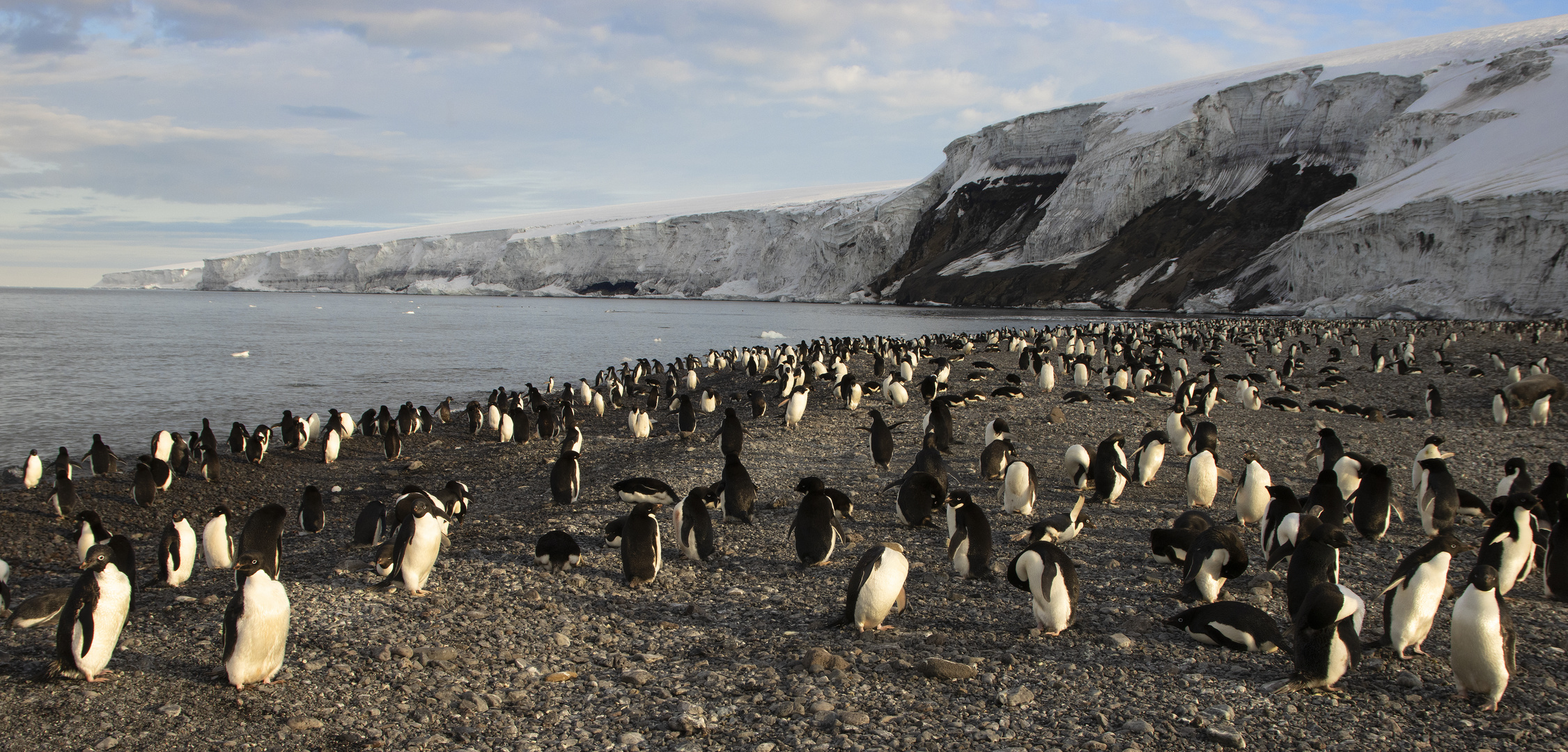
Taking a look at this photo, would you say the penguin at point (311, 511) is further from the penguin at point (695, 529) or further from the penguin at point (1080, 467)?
the penguin at point (1080, 467)

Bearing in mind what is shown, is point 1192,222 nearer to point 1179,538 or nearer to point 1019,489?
point 1019,489

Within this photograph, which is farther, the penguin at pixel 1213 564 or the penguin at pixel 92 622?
the penguin at pixel 1213 564

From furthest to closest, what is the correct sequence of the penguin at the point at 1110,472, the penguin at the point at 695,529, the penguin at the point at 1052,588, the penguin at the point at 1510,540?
the penguin at the point at 1110,472
the penguin at the point at 695,529
the penguin at the point at 1510,540
the penguin at the point at 1052,588

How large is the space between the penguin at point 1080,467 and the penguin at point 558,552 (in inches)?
201

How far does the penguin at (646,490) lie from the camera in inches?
355

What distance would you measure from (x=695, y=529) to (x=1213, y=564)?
145 inches

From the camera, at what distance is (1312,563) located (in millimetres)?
5105

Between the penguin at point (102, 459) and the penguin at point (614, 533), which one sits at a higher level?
the penguin at point (614, 533)

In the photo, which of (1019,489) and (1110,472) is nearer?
(1019,489)

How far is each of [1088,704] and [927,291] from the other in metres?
83.4

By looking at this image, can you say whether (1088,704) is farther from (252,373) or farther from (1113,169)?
(1113,169)

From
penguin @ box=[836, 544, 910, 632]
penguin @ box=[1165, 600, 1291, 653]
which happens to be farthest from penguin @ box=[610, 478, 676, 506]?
penguin @ box=[1165, 600, 1291, 653]

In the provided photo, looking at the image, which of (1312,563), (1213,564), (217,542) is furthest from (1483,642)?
(217,542)

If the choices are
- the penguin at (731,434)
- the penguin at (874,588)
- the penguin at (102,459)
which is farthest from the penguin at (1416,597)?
the penguin at (102,459)
